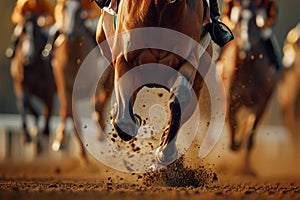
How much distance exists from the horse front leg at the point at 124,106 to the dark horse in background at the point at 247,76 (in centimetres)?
407

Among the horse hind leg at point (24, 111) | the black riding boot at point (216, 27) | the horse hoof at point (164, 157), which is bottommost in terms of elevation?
the horse hind leg at point (24, 111)

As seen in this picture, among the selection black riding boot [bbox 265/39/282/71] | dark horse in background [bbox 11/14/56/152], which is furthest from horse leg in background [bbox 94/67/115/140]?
dark horse in background [bbox 11/14/56/152]

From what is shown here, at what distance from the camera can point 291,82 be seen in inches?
501

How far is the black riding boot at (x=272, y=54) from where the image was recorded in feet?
36.6

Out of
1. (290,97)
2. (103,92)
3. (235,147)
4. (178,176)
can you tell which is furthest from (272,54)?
(178,176)

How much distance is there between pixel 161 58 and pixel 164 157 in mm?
603

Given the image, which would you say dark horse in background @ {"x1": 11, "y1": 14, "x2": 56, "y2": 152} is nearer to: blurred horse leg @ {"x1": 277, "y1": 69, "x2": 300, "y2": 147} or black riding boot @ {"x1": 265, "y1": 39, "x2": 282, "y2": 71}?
blurred horse leg @ {"x1": 277, "y1": 69, "x2": 300, "y2": 147}

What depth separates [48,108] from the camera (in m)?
13.2

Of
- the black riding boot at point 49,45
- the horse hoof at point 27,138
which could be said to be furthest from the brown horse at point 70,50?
the horse hoof at point 27,138

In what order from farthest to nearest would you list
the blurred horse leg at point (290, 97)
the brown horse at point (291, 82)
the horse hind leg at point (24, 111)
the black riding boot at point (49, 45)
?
the horse hind leg at point (24, 111)
the blurred horse leg at point (290, 97)
the brown horse at point (291, 82)
the black riding boot at point (49, 45)

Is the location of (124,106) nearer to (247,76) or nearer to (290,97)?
(247,76)

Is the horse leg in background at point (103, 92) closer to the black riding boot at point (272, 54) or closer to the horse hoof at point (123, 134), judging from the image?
the horse hoof at point (123, 134)

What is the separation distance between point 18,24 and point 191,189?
6852 mm

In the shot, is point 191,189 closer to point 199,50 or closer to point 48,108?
point 199,50
